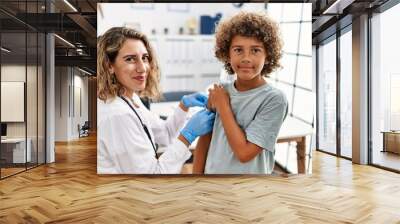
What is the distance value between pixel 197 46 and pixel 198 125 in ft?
3.34

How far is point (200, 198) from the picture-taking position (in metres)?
4.28

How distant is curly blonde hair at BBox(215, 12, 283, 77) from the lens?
4.82 metres

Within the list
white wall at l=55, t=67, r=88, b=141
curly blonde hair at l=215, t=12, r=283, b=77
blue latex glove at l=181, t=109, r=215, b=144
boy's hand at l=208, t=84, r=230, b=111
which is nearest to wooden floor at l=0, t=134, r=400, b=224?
blue latex glove at l=181, t=109, r=215, b=144

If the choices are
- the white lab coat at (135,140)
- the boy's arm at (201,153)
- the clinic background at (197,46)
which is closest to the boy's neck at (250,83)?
the clinic background at (197,46)

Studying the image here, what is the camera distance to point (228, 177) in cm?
538

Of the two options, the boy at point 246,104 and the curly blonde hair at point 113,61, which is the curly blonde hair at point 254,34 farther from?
the curly blonde hair at point 113,61

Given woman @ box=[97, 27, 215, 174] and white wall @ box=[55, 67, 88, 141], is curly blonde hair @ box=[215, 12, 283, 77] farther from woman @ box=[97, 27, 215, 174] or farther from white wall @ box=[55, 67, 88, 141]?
white wall @ box=[55, 67, 88, 141]

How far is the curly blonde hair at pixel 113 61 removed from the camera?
512cm

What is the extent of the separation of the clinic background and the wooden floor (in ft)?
2.32

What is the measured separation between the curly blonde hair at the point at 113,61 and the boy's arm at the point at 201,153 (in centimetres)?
80

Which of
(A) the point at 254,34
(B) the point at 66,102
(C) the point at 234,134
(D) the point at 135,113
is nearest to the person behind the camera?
(C) the point at 234,134

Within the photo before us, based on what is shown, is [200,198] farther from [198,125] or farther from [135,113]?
[135,113]

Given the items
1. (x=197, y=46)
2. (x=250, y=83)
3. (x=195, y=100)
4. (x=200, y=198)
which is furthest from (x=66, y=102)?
(x=200, y=198)

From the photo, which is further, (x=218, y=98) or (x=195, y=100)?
(x=195, y=100)
